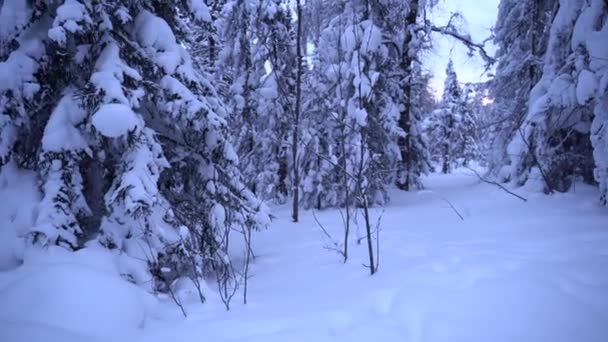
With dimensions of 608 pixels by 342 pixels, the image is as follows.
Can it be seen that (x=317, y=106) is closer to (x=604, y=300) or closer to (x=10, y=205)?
(x=10, y=205)

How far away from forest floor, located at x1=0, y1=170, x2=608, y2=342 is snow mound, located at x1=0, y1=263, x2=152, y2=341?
0.02 metres

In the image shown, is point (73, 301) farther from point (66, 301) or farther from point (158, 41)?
point (158, 41)

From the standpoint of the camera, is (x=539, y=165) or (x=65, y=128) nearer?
(x=65, y=128)

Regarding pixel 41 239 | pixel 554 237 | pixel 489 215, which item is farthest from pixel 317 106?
pixel 41 239

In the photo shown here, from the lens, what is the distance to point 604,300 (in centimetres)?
267

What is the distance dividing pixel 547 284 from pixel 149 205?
4029 mm

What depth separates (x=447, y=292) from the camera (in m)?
3.18

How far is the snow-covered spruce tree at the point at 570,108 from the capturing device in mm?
5016

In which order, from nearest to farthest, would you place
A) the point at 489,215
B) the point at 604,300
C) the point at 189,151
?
the point at 604,300 → the point at 189,151 → the point at 489,215

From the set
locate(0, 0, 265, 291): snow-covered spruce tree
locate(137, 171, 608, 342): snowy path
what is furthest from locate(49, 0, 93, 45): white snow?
locate(137, 171, 608, 342): snowy path

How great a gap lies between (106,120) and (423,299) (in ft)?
12.1

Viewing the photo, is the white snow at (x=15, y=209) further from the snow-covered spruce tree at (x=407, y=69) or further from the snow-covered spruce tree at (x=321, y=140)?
the snow-covered spruce tree at (x=407, y=69)

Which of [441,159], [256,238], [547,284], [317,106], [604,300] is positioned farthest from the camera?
[441,159]

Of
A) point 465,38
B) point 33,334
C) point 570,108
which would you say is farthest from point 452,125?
point 33,334
